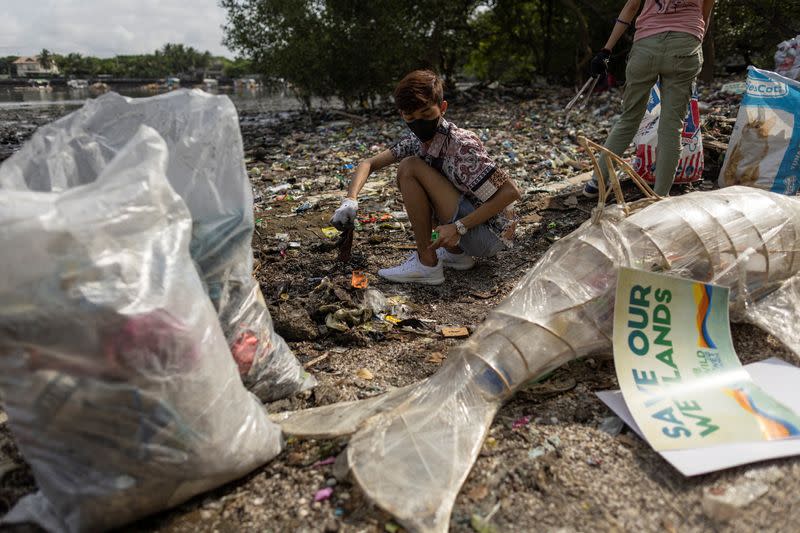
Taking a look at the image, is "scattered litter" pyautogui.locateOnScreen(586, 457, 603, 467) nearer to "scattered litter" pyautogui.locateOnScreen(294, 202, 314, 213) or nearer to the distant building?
"scattered litter" pyautogui.locateOnScreen(294, 202, 314, 213)

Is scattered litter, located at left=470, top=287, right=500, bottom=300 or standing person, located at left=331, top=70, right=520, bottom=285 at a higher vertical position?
standing person, located at left=331, top=70, right=520, bottom=285

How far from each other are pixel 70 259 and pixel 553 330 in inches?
51.3

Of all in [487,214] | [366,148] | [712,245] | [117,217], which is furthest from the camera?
[366,148]

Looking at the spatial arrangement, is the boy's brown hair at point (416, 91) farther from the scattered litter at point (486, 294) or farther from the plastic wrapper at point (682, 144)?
the plastic wrapper at point (682, 144)

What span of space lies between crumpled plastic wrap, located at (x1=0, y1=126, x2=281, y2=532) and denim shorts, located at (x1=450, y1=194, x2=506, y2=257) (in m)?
1.59

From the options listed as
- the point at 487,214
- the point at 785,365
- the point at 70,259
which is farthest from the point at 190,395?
the point at 785,365

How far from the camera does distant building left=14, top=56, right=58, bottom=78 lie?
81.4 m

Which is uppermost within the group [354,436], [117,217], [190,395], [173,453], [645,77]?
[645,77]

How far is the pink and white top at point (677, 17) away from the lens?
2869mm

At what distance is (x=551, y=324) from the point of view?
166 cm

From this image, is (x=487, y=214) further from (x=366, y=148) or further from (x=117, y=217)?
(x=366, y=148)

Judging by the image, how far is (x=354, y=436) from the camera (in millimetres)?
1449

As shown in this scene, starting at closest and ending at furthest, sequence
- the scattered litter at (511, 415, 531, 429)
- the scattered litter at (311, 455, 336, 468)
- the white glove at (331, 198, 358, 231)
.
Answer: the scattered litter at (311, 455, 336, 468) → the scattered litter at (511, 415, 531, 429) → the white glove at (331, 198, 358, 231)

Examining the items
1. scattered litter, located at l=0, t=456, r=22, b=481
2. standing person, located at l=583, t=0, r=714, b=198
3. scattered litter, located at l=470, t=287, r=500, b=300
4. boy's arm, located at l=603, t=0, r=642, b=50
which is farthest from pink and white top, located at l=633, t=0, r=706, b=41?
scattered litter, located at l=0, t=456, r=22, b=481
